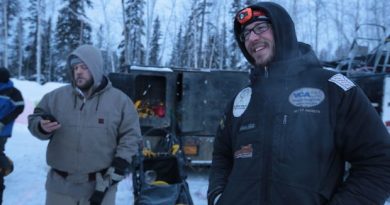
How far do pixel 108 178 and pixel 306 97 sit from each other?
1821mm

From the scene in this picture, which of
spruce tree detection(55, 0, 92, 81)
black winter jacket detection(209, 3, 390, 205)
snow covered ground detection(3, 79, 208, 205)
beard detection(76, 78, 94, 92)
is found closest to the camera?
black winter jacket detection(209, 3, 390, 205)

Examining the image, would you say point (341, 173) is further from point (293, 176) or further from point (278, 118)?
point (278, 118)

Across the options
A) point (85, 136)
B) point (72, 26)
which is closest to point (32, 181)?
point (85, 136)

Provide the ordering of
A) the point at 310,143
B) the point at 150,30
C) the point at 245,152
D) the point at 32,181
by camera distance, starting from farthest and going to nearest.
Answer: the point at 150,30, the point at 32,181, the point at 245,152, the point at 310,143

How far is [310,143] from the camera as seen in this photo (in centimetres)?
162

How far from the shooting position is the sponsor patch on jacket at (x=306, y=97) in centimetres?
166

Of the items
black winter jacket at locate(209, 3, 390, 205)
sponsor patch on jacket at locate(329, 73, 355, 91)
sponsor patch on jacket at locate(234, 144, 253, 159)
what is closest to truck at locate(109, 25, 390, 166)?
sponsor patch on jacket at locate(234, 144, 253, 159)

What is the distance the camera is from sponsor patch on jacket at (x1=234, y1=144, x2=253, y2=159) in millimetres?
1766

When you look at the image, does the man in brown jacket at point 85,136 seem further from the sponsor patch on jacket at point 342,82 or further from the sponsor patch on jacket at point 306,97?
the sponsor patch on jacket at point 342,82

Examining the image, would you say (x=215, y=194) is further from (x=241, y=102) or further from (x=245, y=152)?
(x=241, y=102)

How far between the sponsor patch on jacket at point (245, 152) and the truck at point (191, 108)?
5533 mm

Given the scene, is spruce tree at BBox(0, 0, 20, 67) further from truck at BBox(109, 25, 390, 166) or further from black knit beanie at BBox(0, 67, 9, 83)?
black knit beanie at BBox(0, 67, 9, 83)

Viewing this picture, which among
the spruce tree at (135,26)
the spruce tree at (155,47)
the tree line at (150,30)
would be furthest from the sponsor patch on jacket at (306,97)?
the spruce tree at (155,47)

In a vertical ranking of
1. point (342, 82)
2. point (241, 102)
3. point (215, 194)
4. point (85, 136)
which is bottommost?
point (215, 194)
